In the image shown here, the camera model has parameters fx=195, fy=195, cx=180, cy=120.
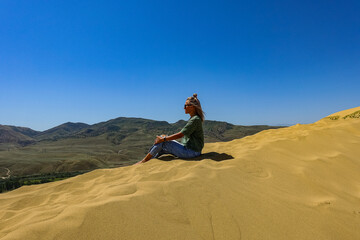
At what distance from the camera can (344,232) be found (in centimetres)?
211

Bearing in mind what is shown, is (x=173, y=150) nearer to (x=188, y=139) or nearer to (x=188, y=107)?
(x=188, y=139)

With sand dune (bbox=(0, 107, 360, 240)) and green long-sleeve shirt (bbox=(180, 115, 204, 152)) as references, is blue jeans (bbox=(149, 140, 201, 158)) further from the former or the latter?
sand dune (bbox=(0, 107, 360, 240))

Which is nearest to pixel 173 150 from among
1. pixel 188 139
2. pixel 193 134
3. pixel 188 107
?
pixel 188 139

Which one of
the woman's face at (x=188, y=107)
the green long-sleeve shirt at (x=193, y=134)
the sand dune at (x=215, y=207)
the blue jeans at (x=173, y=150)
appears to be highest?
the woman's face at (x=188, y=107)

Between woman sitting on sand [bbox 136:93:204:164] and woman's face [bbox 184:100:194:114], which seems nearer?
woman sitting on sand [bbox 136:93:204:164]

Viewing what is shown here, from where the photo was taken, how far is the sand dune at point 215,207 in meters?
1.99

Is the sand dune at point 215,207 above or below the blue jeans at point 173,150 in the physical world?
below

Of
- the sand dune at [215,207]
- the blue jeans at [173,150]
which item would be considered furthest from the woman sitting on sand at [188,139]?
the sand dune at [215,207]

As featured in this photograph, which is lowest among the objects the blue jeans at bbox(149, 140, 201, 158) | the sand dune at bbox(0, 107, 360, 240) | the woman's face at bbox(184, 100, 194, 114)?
the sand dune at bbox(0, 107, 360, 240)

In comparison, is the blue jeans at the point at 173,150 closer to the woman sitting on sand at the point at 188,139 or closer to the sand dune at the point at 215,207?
the woman sitting on sand at the point at 188,139

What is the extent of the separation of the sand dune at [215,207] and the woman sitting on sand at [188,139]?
1.38m

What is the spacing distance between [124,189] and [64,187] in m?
2.19

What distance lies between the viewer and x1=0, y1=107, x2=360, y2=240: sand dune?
6.53ft

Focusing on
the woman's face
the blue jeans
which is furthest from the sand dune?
the woman's face
